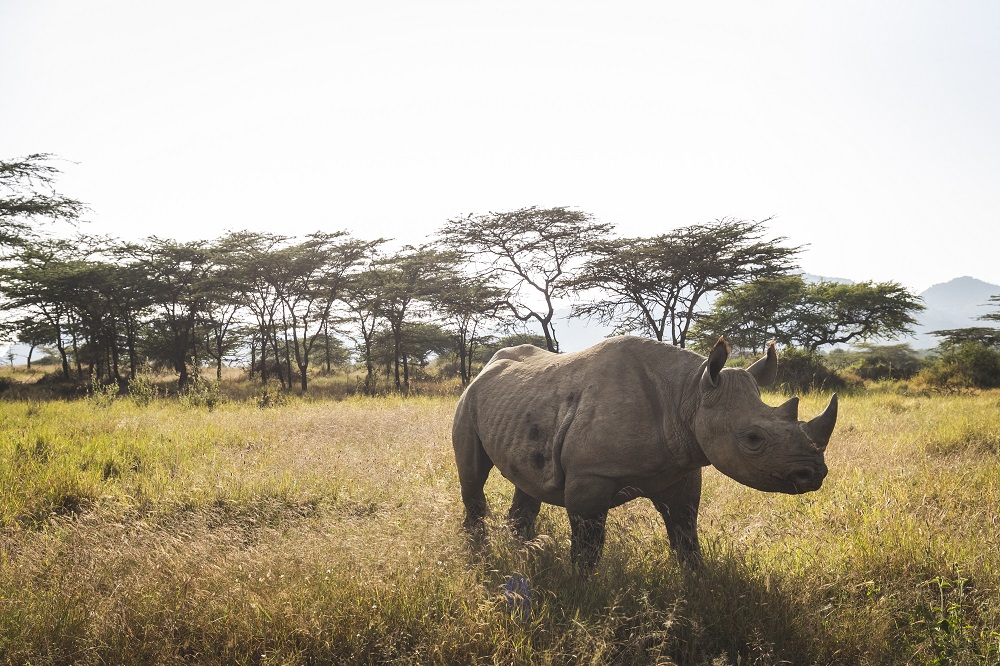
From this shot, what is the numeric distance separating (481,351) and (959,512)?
42238 mm

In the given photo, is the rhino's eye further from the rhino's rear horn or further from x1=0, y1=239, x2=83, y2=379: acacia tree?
x1=0, y1=239, x2=83, y2=379: acacia tree

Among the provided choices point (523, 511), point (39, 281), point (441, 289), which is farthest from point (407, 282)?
point (523, 511)

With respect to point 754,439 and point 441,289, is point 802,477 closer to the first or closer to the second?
point 754,439

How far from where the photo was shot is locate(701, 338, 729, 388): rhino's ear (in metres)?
2.93

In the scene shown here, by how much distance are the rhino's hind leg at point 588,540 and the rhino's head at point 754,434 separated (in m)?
0.80

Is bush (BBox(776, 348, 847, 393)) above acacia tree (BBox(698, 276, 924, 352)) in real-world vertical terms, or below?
below

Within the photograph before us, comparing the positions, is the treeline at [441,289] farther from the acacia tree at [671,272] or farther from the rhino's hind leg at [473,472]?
the rhino's hind leg at [473,472]

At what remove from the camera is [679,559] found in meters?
3.35

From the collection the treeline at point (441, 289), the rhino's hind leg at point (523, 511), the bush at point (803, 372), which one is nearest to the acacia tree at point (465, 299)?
the treeline at point (441, 289)

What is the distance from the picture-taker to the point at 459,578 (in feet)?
9.94

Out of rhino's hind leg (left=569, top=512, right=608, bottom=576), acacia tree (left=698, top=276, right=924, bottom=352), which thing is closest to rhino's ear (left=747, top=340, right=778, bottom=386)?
rhino's hind leg (left=569, top=512, right=608, bottom=576)

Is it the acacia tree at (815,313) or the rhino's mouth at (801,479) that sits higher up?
the acacia tree at (815,313)

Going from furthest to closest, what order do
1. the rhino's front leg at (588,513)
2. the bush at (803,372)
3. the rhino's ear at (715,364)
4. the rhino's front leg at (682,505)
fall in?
the bush at (803,372), the rhino's front leg at (682,505), the rhino's front leg at (588,513), the rhino's ear at (715,364)

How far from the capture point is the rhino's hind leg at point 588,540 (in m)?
3.23
